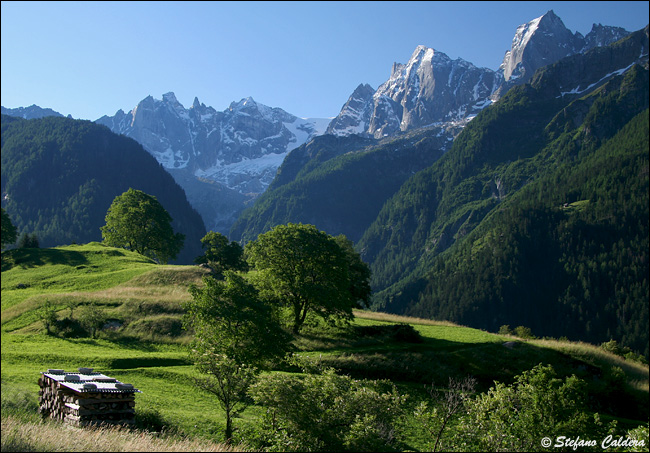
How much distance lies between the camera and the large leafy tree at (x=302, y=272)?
53.8 m

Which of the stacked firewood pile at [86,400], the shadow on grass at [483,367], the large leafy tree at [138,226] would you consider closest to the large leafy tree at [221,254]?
the large leafy tree at [138,226]

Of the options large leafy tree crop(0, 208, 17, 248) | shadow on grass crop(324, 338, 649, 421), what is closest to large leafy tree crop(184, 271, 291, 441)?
shadow on grass crop(324, 338, 649, 421)

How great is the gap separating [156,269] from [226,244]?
22.6 meters

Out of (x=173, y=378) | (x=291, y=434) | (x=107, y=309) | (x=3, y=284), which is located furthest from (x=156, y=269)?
(x=291, y=434)

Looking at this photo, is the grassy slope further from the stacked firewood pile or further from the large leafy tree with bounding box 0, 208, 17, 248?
the large leafy tree with bounding box 0, 208, 17, 248

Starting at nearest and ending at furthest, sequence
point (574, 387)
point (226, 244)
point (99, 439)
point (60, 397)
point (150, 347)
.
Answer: point (99, 439), point (60, 397), point (574, 387), point (150, 347), point (226, 244)

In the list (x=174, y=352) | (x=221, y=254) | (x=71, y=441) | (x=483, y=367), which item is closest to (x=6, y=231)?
(x=221, y=254)

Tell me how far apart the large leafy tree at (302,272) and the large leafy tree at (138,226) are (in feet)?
140

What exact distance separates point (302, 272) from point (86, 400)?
A: 3368 cm

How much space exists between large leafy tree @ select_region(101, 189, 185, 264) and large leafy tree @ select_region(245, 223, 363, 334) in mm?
42587

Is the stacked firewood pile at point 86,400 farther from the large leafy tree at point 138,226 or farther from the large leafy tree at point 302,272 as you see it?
the large leafy tree at point 138,226

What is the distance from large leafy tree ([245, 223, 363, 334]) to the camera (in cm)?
5378

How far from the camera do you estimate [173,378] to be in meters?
37.8

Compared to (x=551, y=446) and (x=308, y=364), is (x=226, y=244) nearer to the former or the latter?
(x=308, y=364)
